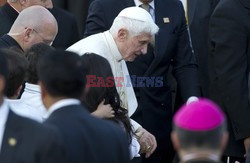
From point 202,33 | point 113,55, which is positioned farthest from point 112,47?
point 202,33

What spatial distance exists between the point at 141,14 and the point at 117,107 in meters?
1.07

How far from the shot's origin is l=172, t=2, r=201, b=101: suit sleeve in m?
7.00

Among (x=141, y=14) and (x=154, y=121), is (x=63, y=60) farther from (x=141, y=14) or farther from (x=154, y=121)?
(x=154, y=121)

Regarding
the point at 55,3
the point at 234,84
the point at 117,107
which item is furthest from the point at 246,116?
the point at 55,3

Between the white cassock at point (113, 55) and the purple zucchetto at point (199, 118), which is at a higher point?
the purple zucchetto at point (199, 118)

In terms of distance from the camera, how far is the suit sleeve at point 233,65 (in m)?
6.74

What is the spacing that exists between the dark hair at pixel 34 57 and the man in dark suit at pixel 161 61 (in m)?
1.41

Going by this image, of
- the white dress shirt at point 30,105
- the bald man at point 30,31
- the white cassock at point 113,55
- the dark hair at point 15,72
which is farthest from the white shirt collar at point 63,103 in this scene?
the bald man at point 30,31

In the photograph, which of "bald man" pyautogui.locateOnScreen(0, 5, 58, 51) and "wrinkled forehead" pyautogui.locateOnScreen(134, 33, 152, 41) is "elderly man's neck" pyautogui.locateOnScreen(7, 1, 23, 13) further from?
"wrinkled forehead" pyautogui.locateOnScreen(134, 33, 152, 41)

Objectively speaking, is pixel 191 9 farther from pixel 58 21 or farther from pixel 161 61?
pixel 58 21

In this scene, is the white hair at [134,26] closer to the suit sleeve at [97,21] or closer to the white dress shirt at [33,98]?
the suit sleeve at [97,21]

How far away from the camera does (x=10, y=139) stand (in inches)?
158

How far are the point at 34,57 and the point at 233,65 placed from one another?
1.84 meters

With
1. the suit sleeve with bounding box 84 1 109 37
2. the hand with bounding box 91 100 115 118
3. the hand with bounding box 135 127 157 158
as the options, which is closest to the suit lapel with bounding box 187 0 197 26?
the suit sleeve with bounding box 84 1 109 37
